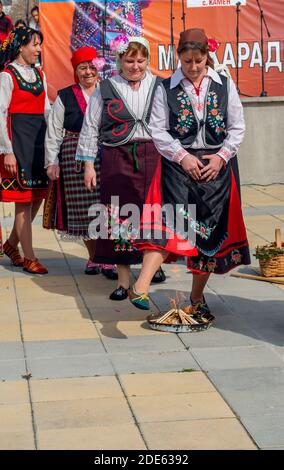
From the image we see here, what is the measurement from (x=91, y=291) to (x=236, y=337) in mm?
1763

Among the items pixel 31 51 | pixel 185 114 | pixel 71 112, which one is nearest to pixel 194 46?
pixel 185 114

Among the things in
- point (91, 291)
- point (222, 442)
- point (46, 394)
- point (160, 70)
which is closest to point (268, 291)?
point (91, 291)

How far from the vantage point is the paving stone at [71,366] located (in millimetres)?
6016

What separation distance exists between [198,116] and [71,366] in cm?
167

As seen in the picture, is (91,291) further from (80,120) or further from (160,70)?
(160,70)

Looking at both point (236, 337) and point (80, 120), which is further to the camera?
point (80, 120)

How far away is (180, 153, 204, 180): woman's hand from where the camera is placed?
6.57m

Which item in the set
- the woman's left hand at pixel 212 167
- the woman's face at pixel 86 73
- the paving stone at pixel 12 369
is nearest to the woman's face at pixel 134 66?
the woman's face at pixel 86 73

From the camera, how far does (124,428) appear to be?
16.6 feet

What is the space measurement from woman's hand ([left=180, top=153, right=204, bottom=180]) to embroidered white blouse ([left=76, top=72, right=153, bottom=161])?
111 cm

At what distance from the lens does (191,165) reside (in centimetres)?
657

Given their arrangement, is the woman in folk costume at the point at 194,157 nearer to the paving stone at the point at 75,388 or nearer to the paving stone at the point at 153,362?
the paving stone at the point at 153,362

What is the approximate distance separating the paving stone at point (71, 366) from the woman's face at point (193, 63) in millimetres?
1743

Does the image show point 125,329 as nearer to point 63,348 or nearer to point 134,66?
point 63,348
